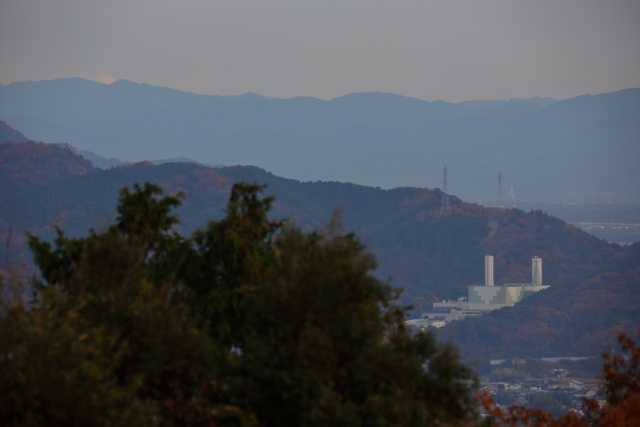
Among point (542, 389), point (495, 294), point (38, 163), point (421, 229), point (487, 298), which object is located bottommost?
point (542, 389)

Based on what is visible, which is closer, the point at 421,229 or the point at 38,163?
the point at 421,229

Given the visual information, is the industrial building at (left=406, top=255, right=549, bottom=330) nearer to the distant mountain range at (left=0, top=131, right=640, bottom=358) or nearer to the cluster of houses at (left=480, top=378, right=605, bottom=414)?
the distant mountain range at (left=0, top=131, right=640, bottom=358)

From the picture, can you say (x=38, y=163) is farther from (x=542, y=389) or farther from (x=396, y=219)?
(x=542, y=389)

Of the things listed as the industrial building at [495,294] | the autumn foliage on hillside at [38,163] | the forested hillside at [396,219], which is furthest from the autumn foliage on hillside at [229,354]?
the autumn foliage on hillside at [38,163]

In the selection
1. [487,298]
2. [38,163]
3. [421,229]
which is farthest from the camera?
[38,163]

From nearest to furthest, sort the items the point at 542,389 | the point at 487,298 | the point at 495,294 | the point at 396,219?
the point at 542,389 → the point at 495,294 → the point at 487,298 → the point at 396,219

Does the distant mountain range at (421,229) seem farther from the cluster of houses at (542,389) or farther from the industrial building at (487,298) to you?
the cluster of houses at (542,389)

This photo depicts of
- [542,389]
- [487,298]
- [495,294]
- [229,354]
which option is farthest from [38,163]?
[229,354]

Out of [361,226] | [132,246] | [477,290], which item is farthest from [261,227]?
[361,226]

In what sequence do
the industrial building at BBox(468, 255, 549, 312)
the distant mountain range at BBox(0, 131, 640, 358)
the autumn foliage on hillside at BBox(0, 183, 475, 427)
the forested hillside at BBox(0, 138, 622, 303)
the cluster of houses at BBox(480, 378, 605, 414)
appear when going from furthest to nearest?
the forested hillside at BBox(0, 138, 622, 303)
the industrial building at BBox(468, 255, 549, 312)
the distant mountain range at BBox(0, 131, 640, 358)
the cluster of houses at BBox(480, 378, 605, 414)
the autumn foliage on hillside at BBox(0, 183, 475, 427)

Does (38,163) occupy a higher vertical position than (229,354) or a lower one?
higher

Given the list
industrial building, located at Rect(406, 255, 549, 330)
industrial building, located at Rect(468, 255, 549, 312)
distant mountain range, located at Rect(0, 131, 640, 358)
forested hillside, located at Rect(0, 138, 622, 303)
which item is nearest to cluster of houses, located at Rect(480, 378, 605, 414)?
distant mountain range, located at Rect(0, 131, 640, 358)
